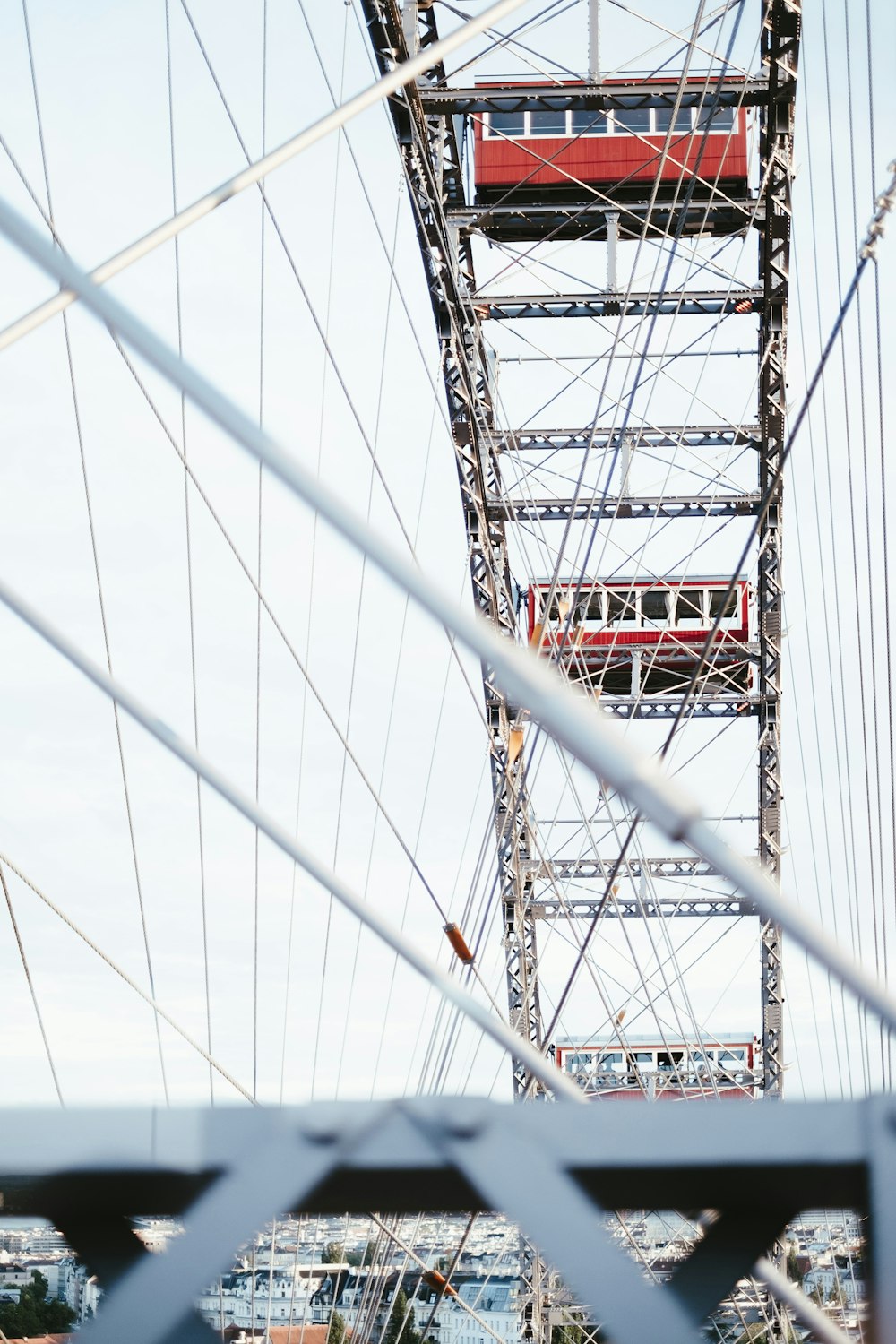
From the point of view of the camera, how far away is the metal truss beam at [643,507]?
18.2 meters

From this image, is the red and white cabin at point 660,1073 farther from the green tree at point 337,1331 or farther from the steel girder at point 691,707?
the green tree at point 337,1331

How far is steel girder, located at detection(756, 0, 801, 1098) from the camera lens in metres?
13.5

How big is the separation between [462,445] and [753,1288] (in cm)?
1552

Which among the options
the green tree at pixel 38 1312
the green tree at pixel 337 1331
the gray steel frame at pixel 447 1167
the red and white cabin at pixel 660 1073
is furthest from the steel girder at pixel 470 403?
the gray steel frame at pixel 447 1167

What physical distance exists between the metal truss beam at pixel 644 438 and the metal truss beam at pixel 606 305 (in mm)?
1455

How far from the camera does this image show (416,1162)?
1.49 meters

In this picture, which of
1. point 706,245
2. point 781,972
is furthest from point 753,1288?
point 781,972

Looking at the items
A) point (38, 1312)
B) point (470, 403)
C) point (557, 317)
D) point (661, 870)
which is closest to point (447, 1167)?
point (38, 1312)

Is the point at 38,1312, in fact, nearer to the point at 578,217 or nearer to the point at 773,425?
the point at 578,217

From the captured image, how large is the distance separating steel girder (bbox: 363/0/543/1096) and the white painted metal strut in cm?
771

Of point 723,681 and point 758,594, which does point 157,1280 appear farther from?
point 723,681

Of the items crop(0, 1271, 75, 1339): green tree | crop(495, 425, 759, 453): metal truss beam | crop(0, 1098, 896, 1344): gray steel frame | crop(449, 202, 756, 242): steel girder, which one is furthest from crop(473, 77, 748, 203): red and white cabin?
crop(0, 1098, 896, 1344): gray steel frame

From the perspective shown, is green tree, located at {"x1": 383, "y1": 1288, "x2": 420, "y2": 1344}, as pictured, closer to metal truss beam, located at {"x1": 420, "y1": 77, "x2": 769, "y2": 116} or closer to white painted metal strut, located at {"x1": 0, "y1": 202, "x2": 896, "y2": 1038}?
white painted metal strut, located at {"x1": 0, "y1": 202, "x2": 896, "y2": 1038}

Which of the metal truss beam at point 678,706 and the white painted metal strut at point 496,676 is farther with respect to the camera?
the metal truss beam at point 678,706
